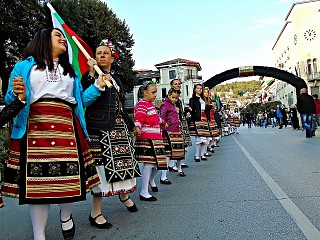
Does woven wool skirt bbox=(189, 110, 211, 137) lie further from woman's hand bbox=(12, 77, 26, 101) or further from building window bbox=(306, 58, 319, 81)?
building window bbox=(306, 58, 319, 81)

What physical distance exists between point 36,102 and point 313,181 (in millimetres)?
4237

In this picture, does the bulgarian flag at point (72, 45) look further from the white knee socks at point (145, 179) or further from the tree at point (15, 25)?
the tree at point (15, 25)

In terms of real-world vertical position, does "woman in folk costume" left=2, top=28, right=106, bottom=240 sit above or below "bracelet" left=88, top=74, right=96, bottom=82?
below

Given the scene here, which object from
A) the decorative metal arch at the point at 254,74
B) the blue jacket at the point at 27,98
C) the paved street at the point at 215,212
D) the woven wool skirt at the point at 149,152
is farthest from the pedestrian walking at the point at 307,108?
the decorative metal arch at the point at 254,74

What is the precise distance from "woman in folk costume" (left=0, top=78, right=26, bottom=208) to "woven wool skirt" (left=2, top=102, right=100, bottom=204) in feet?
0.67

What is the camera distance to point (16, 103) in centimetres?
268

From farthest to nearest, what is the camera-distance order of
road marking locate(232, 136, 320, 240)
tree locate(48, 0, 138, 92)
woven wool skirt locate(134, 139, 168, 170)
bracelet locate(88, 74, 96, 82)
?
tree locate(48, 0, 138, 92), woven wool skirt locate(134, 139, 168, 170), bracelet locate(88, 74, 96, 82), road marking locate(232, 136, 320, 240)

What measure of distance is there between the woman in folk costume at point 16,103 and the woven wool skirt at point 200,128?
→ 6.33 metres

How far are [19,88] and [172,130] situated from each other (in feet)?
13.1

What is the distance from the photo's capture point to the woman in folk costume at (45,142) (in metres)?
2.79

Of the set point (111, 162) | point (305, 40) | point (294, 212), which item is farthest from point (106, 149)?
point (305, 40)

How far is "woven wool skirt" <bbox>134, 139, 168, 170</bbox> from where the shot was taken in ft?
16.2

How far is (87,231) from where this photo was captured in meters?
3.56

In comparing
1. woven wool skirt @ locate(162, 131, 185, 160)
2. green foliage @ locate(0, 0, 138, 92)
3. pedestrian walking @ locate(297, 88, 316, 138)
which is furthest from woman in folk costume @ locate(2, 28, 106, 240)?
green foliage @ locate(0, 0, 138, 92)
